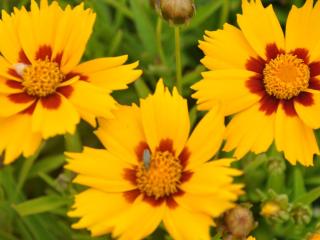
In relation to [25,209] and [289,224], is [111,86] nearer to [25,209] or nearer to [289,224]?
[25,209]

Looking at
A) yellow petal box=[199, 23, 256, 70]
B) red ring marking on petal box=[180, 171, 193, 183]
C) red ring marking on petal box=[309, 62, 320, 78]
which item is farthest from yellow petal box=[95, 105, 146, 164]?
red ring marking on petal box=[309, 62, 320, 78]

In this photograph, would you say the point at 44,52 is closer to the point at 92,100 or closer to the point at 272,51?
the point at 92,100

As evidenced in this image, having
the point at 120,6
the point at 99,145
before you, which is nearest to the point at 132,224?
the point at 99,145

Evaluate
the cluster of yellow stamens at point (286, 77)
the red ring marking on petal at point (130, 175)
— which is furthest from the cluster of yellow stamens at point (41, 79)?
the cluster of yellow stamens at point (286, 77)

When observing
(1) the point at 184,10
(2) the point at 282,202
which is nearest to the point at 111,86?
(1) the point at 184,10

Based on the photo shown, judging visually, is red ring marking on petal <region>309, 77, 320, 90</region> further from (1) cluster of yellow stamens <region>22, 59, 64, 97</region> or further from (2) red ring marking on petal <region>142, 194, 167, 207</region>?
(1) cluster of yellow stamens <region>22, 59, 64, 97</region>

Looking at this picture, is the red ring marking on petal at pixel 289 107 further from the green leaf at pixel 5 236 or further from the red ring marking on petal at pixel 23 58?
the green leaf at pixel 5 236
